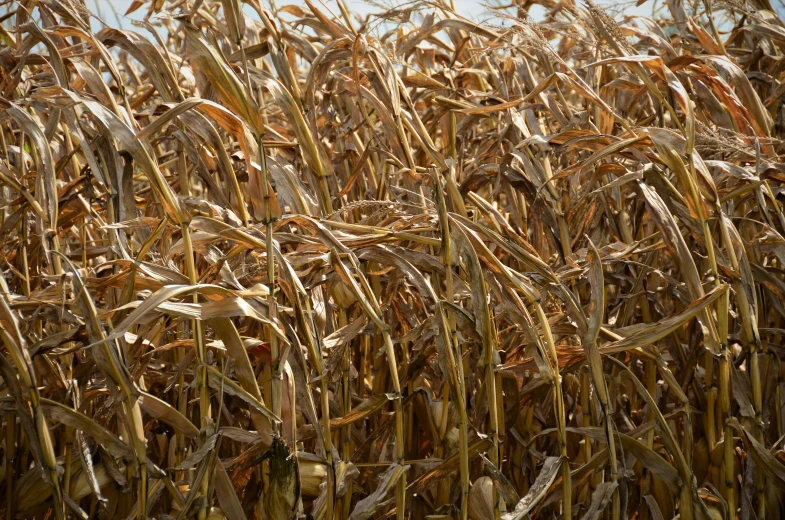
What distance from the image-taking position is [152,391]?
1.56m

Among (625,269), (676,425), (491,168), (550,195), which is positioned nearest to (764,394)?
(676,425)

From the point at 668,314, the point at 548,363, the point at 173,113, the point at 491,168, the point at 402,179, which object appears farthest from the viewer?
the point at 402,179

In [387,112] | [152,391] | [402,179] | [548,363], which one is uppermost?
[387,112]

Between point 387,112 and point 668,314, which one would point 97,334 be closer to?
point 387,112

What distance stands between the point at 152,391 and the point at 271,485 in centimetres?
56

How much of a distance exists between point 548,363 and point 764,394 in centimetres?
61

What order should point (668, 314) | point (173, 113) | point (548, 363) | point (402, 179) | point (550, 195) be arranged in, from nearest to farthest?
point (173, 113) < point (548, 363) < point (550, 195) < point (668, 314) < point (402, 179)

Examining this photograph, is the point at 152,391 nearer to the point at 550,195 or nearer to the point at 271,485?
the point at 271,485

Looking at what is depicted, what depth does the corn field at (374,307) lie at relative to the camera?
1.11 meters

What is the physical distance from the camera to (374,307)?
1184mm

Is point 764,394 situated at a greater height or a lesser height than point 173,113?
lesser

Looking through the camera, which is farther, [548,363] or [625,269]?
[625,269]

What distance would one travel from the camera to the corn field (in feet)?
3.66

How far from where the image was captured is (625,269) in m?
1.70
